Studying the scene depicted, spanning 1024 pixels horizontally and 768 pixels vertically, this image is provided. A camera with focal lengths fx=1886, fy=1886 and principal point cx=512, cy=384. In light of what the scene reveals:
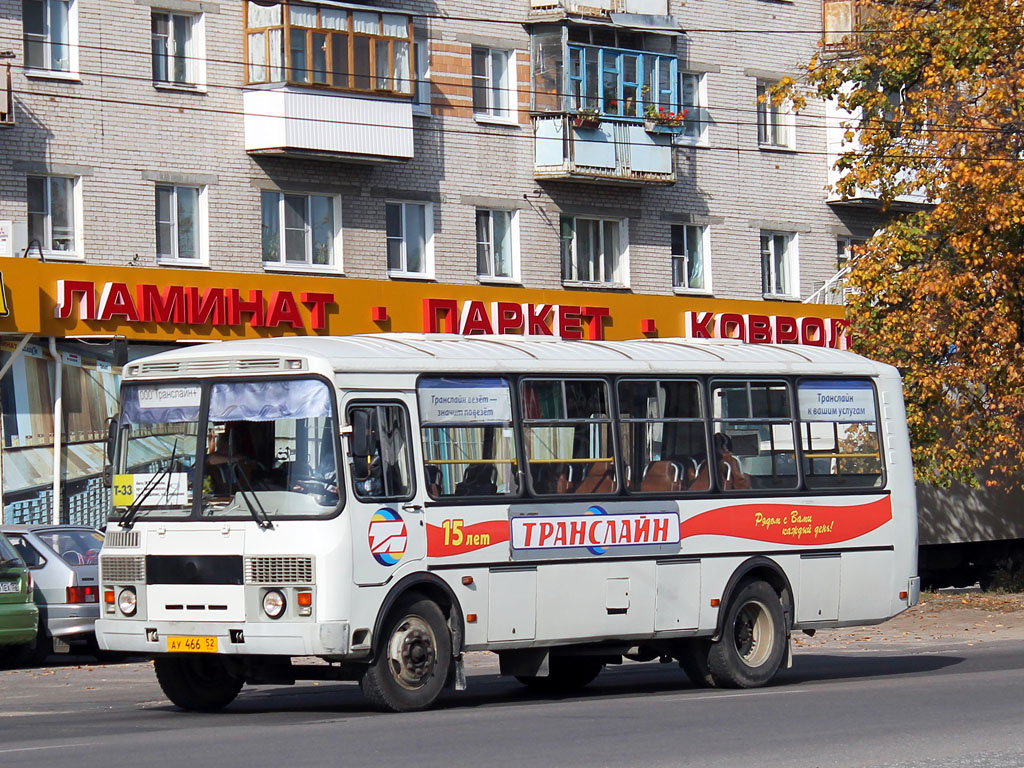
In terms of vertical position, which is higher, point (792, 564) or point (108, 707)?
point (792, 564)

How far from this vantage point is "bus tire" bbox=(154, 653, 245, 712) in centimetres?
1429

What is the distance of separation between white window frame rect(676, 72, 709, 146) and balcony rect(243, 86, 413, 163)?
757 cm

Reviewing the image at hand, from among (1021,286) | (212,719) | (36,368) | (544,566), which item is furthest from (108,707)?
(1021,286)

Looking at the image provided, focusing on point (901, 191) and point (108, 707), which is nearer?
point (108, 707)

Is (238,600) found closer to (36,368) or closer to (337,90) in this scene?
(36,368)

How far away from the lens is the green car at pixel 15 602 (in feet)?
62.5

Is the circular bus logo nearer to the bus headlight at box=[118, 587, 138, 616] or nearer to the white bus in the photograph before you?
the white bus

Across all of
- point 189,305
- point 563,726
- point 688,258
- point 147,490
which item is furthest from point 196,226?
point 563,726

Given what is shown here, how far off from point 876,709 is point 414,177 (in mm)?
21346

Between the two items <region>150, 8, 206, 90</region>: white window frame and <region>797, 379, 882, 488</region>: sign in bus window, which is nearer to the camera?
<region>797, 379, 882, 488</region>: sign in bus window

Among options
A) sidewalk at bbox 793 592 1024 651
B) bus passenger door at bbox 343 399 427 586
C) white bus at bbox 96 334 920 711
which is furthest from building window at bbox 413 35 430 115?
bus passenger door at bbox 343 399 427 586

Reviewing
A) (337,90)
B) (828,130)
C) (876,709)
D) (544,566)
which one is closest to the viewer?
(876,709)

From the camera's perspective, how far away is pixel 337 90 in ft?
103

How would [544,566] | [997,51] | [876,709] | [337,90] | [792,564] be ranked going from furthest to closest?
[337,90], [997,51], [792,564], [544,566], [876,709]
